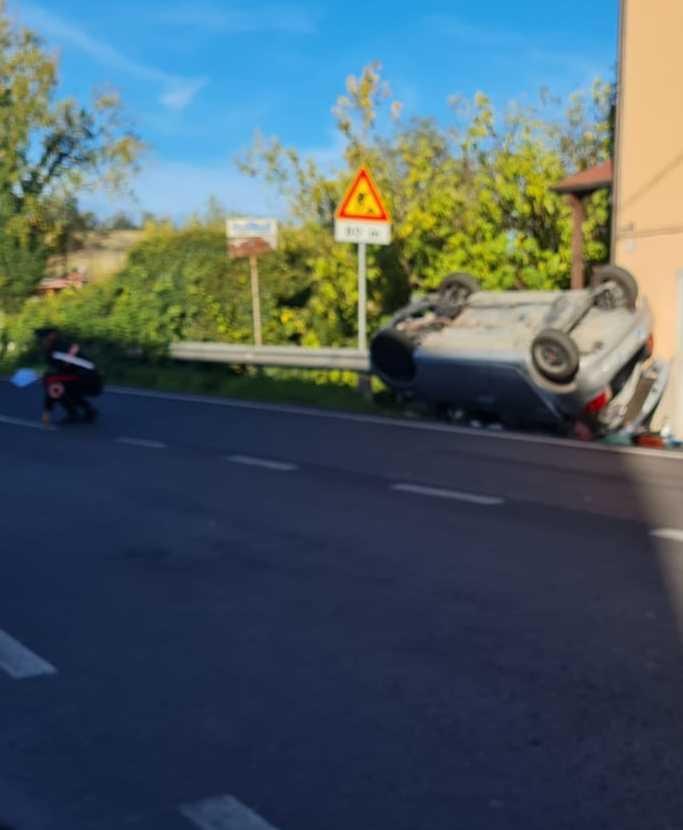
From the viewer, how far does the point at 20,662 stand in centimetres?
482

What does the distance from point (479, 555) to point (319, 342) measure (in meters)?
15.6

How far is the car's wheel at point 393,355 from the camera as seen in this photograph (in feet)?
45.8

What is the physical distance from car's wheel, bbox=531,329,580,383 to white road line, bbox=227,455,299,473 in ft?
10.2

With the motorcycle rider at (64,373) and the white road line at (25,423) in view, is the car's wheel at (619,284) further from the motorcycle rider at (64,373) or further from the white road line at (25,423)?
the white road line at (25,423)

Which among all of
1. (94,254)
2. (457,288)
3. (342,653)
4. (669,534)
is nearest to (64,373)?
(457,288)

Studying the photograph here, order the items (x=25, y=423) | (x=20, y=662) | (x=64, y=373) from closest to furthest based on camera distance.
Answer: (x=20, y=662), (x=64, y=373), (x=25, y=423)

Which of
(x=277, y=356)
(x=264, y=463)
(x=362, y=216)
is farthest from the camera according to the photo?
(x=277, y=356)

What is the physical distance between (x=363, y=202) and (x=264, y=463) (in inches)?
224

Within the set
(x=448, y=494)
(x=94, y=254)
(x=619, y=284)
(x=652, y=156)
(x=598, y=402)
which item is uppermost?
(x=652, y=156)

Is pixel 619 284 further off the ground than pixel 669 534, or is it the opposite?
pixel 619 284

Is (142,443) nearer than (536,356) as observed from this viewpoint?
No

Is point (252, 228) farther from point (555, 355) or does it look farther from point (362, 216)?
point (555, 355)

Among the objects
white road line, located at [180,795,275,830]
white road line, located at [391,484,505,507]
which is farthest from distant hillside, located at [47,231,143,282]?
white road line, located at [180,795,275,830]

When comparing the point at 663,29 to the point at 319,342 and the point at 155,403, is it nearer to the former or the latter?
the point at 155,403
